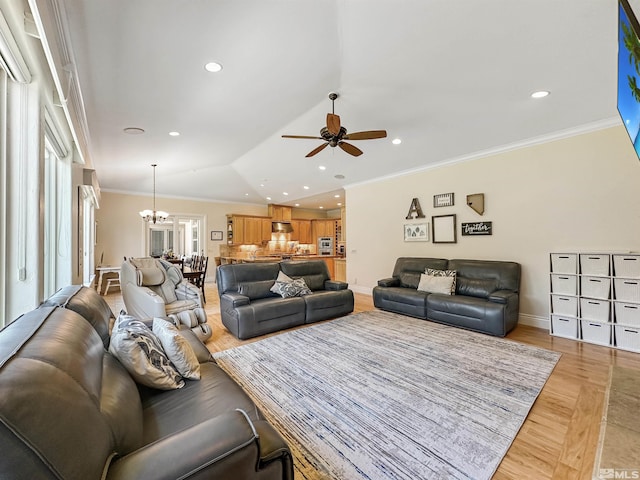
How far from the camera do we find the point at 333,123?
10.7 feet

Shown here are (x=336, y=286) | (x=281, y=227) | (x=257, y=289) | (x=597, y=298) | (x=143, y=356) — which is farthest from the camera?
(x=281, y=227)

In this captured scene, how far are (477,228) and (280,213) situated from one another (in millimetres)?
7104

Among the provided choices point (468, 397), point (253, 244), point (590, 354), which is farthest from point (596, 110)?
point (253, 244)

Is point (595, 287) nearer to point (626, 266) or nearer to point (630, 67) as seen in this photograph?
point (626, 266)

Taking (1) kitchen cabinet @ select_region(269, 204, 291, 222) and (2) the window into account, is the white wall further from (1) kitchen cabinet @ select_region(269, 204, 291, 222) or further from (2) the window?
(2) the window

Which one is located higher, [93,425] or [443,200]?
[443,200]

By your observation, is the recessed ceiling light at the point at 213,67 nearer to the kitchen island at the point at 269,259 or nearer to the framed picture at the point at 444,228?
the framed picture at the point at 444,228

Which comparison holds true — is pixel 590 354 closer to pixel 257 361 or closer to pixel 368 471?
pixel 368 471

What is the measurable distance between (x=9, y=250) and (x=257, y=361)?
2.19 meters

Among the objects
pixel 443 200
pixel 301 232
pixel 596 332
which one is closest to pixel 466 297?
pixel 596 332

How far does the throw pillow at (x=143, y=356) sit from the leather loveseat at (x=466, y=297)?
371cm

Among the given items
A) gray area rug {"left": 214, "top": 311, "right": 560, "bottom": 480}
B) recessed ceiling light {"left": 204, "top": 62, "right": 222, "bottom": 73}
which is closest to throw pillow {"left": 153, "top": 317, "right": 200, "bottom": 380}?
gray area rug {"left": 214, "top": 311, "right": 560, "bottom": 480}

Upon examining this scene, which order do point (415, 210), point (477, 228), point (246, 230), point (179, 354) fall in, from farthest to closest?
point (246, 230) < point (415, 210) < point (477, 228) < point (179, 354)

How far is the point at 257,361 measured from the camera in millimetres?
3023
